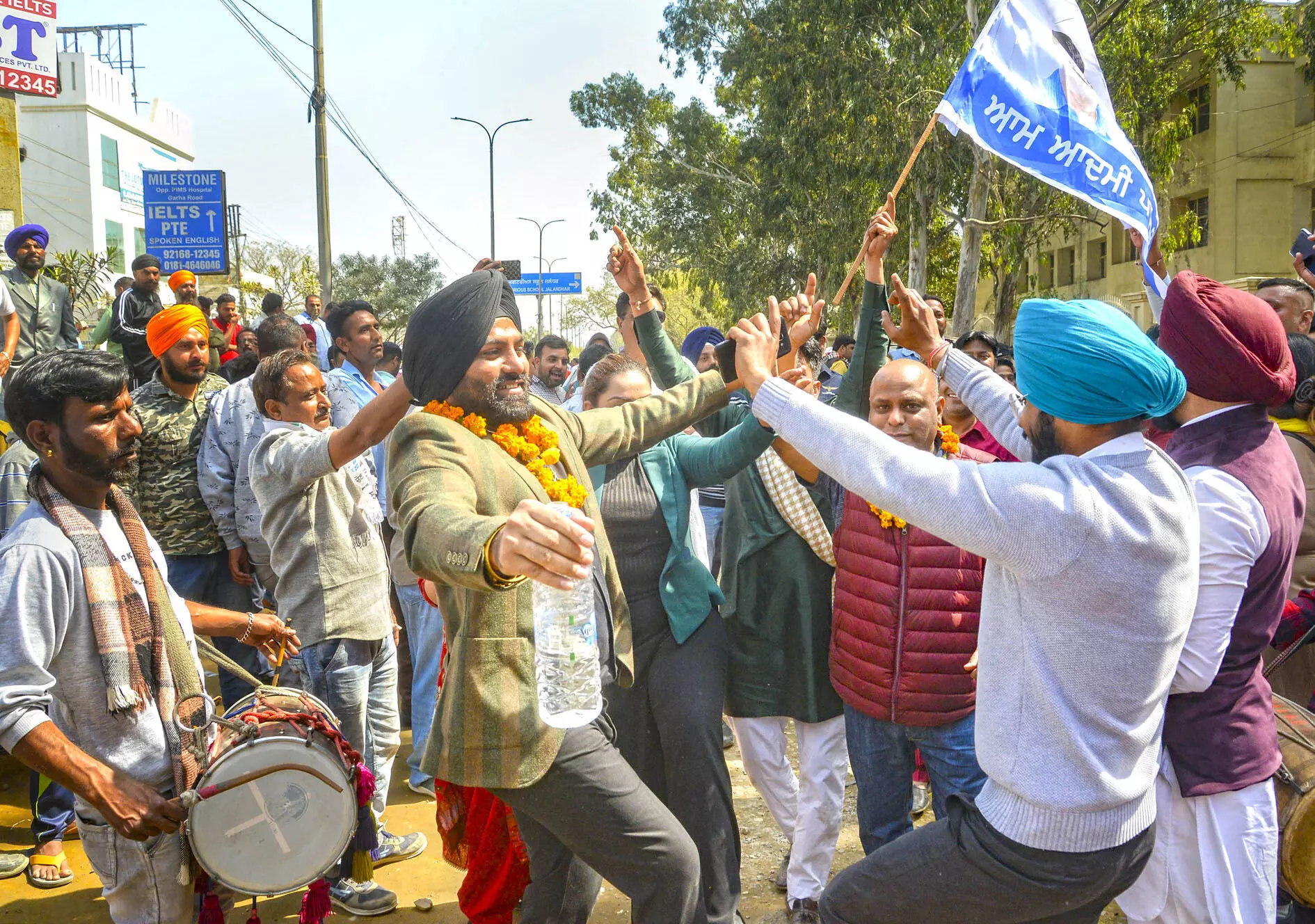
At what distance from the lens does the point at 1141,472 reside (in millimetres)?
2170

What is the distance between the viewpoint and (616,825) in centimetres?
255

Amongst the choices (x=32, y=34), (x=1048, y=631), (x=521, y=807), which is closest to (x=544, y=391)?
(x=521, y=807)

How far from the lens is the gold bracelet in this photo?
2.08m

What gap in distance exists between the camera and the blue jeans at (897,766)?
11.0 ft

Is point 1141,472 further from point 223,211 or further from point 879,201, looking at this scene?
point 223,211

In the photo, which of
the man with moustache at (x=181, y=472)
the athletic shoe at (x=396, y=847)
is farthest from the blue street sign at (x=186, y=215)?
the athletic shoe at (x=396, y=847)

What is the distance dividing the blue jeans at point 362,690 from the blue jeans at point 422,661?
58cm

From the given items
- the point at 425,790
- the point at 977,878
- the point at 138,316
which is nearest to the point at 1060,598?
the point at 977,878

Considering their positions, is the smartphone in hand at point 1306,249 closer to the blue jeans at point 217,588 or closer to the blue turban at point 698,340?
the blue turban at point 698,340

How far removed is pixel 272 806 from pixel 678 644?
139cm

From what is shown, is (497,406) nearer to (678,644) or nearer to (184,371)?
(678,644)

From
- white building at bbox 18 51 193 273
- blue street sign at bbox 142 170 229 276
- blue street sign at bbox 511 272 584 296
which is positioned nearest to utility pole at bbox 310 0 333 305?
blue street sign at bbox 142 170 229 276

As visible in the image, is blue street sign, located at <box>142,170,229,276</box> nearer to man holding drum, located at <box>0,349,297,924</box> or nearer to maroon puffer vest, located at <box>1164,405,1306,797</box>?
man holding drum, located at <box>0,349,297,924</box>

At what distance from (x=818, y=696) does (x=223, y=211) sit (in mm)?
24075
